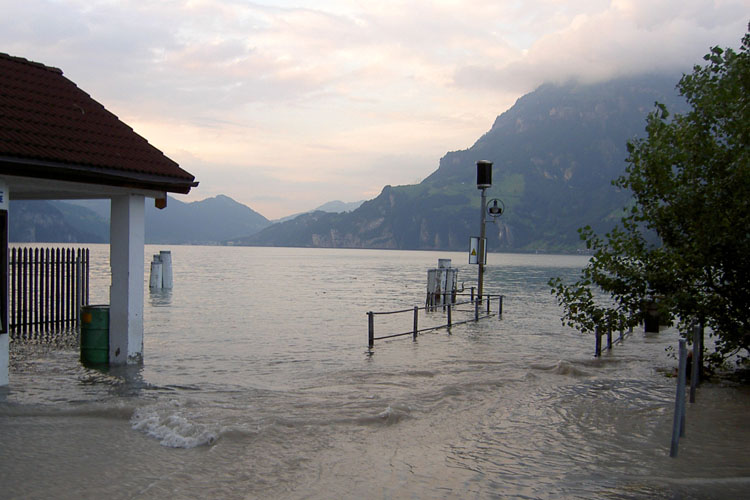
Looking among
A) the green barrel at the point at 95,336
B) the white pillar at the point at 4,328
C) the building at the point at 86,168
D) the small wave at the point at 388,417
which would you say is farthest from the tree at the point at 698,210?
the white pillar at the point at 4,328

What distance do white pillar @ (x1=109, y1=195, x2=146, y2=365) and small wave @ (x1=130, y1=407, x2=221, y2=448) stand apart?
3372 mm

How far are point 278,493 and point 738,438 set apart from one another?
6687 mm

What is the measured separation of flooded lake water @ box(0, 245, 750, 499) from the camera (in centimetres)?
705

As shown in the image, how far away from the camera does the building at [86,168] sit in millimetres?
10336

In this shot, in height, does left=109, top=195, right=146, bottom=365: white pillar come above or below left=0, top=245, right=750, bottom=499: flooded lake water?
above

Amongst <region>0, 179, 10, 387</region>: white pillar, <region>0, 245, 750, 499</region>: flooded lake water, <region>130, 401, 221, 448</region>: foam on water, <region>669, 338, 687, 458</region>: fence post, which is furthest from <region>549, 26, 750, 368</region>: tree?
<region>0, 179, 10, 387</region>: white pillar

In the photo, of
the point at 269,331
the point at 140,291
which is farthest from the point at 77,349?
the point at 269,331

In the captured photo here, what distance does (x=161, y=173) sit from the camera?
41.4 ft

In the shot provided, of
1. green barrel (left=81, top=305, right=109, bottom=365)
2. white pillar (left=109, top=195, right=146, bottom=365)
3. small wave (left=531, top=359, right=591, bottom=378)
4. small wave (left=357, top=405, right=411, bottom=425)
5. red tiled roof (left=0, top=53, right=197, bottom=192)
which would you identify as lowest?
small wave (left=531, top=359, right=591, bottom=378)

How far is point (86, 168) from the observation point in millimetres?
11062

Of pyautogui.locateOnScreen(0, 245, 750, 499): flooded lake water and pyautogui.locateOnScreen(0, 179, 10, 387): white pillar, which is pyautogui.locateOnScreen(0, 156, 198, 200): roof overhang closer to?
pyautogui.locateOnScreen(0, 179, 10, 387): white pillar

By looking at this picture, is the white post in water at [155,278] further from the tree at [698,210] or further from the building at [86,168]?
the tree at [698,210]

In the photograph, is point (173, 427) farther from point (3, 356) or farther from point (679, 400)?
point (679, 400)

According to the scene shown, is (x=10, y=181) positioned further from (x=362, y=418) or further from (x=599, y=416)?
(x=599, y=416)
